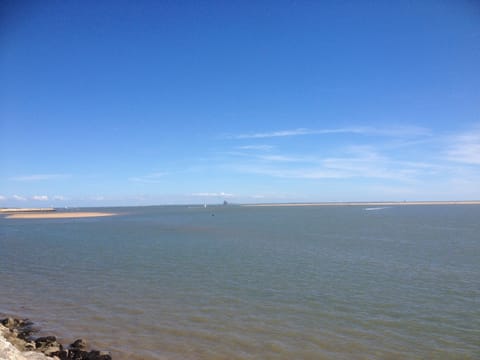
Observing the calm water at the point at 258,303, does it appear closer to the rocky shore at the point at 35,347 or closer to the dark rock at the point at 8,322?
the rocky shore at the point at 35,347

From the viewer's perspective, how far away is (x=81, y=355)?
9742mm

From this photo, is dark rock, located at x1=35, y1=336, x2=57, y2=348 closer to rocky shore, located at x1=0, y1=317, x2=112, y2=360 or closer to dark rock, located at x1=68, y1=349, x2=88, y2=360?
rocky shore, located at x1=0, y1=317, x2=112, y2=360

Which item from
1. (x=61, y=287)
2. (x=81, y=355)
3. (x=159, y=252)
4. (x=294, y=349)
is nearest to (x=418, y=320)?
(x=294, y=349)

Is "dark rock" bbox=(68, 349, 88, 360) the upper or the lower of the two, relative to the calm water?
upper

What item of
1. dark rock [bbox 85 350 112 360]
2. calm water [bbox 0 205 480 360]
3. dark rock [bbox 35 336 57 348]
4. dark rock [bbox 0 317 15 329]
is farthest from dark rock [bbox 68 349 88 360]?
dark rock [bbox 0 317 15 329]

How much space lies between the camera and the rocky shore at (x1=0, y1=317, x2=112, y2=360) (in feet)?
28.6

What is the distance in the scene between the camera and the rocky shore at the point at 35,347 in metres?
8.72

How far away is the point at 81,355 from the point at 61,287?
9.91 metres

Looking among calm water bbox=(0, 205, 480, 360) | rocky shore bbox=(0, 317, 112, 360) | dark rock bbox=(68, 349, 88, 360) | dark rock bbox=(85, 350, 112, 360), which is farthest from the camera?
calm water bbox=(0, 205, 480, 360)

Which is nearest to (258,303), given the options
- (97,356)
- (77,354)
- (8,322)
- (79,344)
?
(97,356)

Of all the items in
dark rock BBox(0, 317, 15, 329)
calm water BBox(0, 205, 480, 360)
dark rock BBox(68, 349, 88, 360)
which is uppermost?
dark rock BBox(0, 317, 15, 329)

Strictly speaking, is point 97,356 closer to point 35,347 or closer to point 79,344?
point 79,344

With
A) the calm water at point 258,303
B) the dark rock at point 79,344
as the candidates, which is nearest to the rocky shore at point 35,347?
the dark rock at point 79,344

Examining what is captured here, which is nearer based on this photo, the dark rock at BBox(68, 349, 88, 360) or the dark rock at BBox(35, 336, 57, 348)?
the dark rock at BBox(68, 349, 88, 360)
